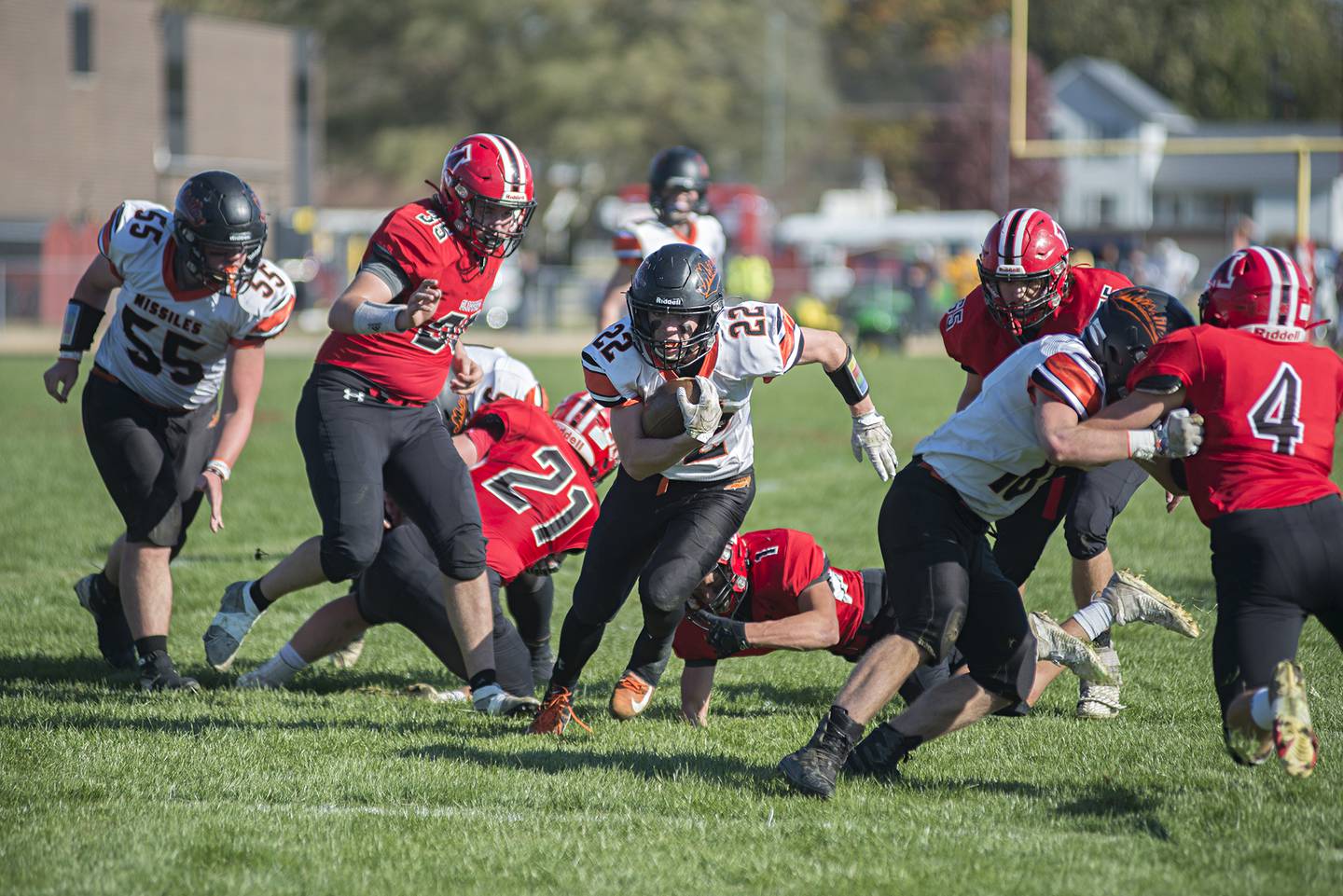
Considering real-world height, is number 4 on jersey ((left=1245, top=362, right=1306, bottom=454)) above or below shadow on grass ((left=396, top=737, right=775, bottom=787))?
above

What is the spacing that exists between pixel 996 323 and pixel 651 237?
3133 millimetres

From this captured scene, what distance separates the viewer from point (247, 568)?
8.36 metres

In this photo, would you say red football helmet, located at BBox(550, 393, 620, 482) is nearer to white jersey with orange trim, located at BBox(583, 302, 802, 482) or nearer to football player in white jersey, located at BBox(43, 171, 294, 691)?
white jersey with orange trim, located at BBox(583, 302, 802, 482)

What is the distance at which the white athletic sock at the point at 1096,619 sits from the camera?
5.08m

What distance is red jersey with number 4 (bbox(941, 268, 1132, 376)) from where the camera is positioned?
5246 mm

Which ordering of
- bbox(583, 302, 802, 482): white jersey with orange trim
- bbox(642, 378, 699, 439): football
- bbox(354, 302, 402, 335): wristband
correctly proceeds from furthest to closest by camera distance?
bbox(354, 302, 402, 335): wristband, bbox(583, 302, 802, 482): white jersey with orange trim, bbox(642, 378, 699, 439): football

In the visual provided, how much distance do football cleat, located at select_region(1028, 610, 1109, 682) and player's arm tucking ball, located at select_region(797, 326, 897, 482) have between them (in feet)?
2.79

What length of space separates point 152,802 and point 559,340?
82.7 ft

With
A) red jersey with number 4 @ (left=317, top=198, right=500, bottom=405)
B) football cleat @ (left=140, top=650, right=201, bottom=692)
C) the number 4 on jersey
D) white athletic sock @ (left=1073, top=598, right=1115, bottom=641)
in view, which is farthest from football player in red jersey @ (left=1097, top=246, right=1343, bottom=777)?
football cleat @ (left=140, top=650, right=201, bottom=692)

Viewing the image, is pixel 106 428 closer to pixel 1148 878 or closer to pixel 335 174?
pixel 1148 878

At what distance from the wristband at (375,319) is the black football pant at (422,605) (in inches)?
38.6

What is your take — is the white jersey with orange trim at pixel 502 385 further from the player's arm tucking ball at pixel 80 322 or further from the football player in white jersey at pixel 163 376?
the player's arm tucking ball at pixel 80 322

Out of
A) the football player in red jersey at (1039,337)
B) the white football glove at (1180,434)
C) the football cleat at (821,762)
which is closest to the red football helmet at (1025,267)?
the football player in red jersey at (1039,337)

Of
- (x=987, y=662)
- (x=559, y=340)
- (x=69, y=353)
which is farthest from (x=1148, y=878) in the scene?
(x=559, y=340)
